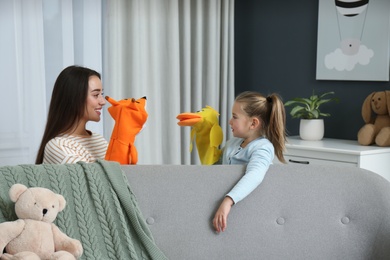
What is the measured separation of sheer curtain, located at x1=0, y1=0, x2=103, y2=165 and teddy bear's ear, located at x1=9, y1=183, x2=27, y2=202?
176 centimetres

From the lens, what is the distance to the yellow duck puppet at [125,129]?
2.64m

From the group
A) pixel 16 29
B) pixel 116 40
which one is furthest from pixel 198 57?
pixel 16 29

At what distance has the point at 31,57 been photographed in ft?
12.6

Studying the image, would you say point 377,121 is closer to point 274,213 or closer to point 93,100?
point 274,213

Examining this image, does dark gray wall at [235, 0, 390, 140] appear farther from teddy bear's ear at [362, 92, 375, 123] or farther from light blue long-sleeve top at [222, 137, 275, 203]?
light blue long-sleeve top at [222, 137, 275, 203]

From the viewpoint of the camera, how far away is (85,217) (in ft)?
7.46

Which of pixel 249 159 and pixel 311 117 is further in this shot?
pixel 311 117

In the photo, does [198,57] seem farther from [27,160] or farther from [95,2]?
[27,160]

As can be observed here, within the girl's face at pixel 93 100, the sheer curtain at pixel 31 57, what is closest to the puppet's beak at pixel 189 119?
the girl's face at pixel 93 100

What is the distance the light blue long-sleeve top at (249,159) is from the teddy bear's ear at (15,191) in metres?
0.71

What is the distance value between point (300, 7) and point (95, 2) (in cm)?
144

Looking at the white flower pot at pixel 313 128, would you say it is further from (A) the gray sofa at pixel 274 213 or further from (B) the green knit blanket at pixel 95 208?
(B) the green knit blanket at pixel 95 208

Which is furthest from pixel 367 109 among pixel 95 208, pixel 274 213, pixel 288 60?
pixel 95 208

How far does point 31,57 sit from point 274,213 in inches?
78.6
